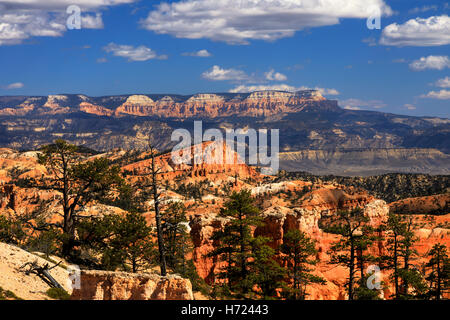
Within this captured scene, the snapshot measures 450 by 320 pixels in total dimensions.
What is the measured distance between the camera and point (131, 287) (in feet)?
72.5

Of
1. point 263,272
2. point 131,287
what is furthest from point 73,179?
point 263,272

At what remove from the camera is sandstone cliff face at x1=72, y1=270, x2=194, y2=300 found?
70.8 feet

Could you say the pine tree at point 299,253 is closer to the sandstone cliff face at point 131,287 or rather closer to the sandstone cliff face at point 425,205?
the sandstone cliff face at point 131,287

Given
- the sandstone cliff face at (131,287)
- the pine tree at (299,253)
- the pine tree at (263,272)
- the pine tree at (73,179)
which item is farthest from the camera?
the pine tree at (299,253)

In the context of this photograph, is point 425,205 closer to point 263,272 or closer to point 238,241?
point 263,272

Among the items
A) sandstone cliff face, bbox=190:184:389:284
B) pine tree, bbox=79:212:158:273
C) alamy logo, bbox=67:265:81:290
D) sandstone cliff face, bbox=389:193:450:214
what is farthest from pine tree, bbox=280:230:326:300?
sandstone cliff face, bbox=389:193:450:214

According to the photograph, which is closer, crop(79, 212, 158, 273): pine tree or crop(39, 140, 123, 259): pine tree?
crop(79, 212, 158, 273): pine tree

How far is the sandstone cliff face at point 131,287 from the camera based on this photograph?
21578 millimetres

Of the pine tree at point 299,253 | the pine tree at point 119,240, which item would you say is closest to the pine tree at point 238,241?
the pine tree at point 119,240

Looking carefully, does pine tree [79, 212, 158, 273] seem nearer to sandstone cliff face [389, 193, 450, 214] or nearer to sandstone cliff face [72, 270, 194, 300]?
sandstone cliff face [72, 270, 194, 300]

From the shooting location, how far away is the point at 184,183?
176 meters

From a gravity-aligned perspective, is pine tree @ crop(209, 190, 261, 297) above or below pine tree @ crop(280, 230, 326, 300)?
above
